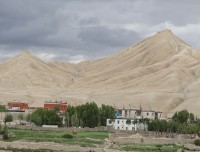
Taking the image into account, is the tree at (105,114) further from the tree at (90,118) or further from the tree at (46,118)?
the tree at (46,118)

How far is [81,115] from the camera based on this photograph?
12519cm

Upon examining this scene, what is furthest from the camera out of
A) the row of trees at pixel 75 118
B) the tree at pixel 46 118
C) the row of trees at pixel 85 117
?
the row of trees at pixel 85 117

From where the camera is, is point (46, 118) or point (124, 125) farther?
point (124, 125)

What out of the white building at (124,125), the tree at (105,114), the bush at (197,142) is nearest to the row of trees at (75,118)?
the tree at (105,114)

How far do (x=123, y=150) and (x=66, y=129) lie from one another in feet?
96.5

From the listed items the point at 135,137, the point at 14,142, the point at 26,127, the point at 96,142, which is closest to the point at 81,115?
the point at 26,127

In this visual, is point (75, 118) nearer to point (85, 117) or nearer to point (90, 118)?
point (85, 117)

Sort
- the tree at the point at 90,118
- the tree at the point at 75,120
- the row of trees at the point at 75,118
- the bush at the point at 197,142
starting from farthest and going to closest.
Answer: the tree at the point at 75,120 → the tree at the point at 90,118 → the row of trees at the point at 75,118 → the bush at the point at 197,142

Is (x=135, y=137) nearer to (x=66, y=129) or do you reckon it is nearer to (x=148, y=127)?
(x=66, y=129)

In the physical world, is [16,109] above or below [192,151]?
above

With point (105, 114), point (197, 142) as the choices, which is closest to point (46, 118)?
point (105, 114)

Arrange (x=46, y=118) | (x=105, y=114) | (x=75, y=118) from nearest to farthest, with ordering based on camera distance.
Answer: (x=46, y=118) < (x=75, y=118) < (x=105, y=114)

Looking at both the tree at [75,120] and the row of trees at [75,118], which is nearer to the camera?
the row of trees at [75,118]

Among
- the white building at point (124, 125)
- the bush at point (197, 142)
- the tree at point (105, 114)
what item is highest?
the tree at point (105, 114)
